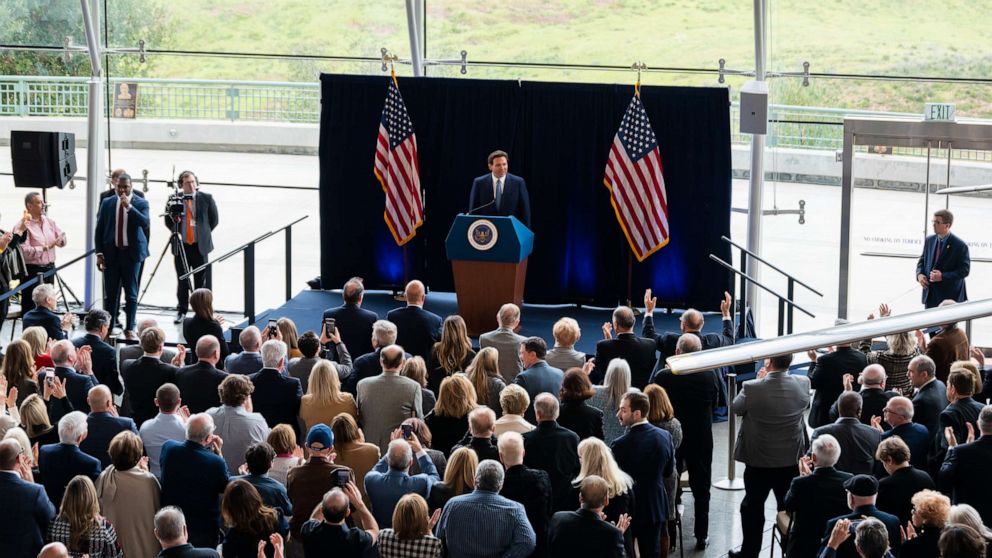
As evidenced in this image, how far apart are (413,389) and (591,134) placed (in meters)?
5.88

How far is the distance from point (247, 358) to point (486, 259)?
342 cm

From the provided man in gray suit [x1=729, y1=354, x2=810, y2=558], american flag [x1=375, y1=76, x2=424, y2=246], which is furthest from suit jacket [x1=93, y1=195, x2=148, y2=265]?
man in gray suit [x1=729, y1=354, x2=810, y2=558]

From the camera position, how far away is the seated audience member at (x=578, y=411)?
7.19 metres

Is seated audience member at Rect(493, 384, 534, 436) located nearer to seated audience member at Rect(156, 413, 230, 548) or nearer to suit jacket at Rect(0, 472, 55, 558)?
seated audience member at Rect(156, 413, 230, 548)

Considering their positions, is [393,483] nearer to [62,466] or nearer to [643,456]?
[643,456]

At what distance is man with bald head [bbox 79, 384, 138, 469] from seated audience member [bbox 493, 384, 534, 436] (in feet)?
6.47

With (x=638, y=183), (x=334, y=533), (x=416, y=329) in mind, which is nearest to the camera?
(x=334, y=533)

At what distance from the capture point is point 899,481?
645 centimetres

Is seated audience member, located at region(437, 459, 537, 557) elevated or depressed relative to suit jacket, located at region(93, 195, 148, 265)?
depressed

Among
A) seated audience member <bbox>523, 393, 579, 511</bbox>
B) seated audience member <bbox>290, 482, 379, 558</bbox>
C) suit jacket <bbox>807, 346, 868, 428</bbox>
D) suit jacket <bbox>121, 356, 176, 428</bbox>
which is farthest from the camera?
suit jacket <bbox>807, 346, 868, 428</bbox>

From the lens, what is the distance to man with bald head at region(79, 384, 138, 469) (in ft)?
22.4

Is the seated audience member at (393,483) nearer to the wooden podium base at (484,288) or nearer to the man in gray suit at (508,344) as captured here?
the man in gray suit at (508,344)

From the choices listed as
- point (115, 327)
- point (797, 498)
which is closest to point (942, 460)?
point (797, 498)

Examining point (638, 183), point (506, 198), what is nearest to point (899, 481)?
point (506, 198)
